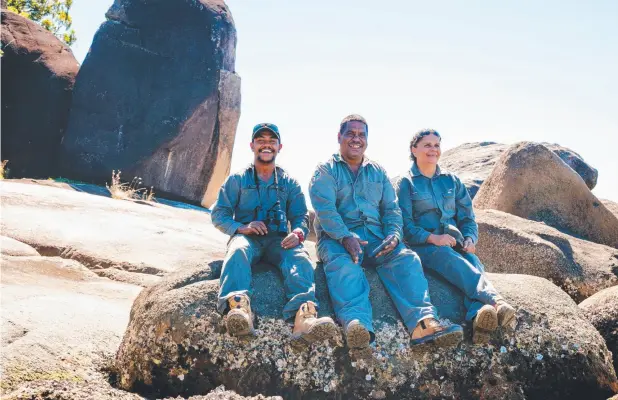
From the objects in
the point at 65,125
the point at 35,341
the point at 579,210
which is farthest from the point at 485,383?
the point at 65,125

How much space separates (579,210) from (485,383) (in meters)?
5.48

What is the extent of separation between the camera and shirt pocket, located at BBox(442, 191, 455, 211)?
512cm

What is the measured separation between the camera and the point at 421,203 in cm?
510

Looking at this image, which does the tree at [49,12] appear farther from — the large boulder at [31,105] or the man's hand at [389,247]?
the man's hand at [389,247]

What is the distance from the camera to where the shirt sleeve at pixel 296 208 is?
4863mm

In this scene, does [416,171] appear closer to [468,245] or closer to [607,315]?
[468,245]

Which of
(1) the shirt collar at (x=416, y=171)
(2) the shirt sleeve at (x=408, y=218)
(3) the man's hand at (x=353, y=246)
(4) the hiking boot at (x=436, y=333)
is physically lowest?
(4) the hiking boot at (x=436, y=333)

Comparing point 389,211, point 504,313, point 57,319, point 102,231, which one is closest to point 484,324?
point 504,313

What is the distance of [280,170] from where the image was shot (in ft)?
16.8

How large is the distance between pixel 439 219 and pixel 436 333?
142 centimetres

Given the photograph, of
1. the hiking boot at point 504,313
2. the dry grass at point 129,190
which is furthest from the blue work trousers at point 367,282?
the dry grass at point 129,190

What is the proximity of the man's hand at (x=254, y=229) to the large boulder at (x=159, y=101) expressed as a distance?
9.33m

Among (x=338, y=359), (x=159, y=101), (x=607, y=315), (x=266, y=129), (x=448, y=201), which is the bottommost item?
(x=338, y=359)

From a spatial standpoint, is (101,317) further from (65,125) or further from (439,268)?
(65,125)
